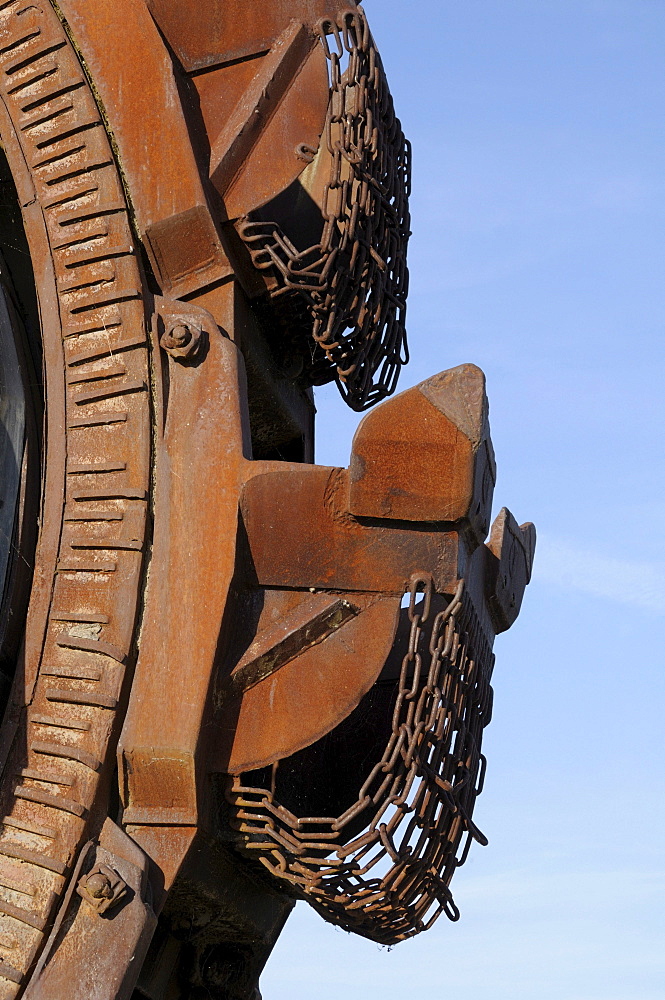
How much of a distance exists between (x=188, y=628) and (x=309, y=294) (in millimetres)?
1598

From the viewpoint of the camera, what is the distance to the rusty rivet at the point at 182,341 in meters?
5.95

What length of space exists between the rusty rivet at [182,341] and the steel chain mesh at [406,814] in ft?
4.25

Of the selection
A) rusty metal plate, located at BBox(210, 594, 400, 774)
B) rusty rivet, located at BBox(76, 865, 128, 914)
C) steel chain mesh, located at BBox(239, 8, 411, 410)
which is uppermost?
steel chain mesh, located at BBox(239, 8, 411, 410)

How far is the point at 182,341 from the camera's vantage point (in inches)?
234

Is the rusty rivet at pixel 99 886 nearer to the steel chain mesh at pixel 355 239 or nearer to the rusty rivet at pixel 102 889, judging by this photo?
the rusty rivet at pixel 102 889

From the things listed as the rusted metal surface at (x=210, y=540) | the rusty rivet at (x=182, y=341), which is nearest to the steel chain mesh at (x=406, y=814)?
the rusted metal surface at (x=210, y=540)

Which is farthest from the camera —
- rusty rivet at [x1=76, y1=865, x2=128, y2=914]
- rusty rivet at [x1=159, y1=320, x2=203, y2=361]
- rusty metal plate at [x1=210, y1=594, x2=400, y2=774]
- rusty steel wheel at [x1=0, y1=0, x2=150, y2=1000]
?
rusty rivet at [x1=159, y1=320, x2=203, y2=361]

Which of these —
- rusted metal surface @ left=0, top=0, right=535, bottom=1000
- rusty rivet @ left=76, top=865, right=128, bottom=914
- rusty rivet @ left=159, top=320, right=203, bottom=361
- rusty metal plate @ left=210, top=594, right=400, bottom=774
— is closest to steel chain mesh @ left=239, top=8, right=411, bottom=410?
rusted metal surface @ left=0, top=0, right=535, bottom=1000

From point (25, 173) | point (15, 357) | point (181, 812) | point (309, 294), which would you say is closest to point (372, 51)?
point (309, 294)

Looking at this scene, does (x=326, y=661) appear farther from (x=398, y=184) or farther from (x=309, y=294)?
(x=398, y=184)

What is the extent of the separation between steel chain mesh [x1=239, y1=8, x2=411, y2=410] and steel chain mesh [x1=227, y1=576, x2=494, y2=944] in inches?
53.5

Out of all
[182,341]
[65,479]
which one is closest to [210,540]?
[65,479]

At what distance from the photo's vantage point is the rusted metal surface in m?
5.56

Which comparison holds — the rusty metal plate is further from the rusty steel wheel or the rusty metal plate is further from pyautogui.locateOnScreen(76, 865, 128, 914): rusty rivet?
pyautogui.locateOnScreen(76, 865, 128, 914): rusty rivet
